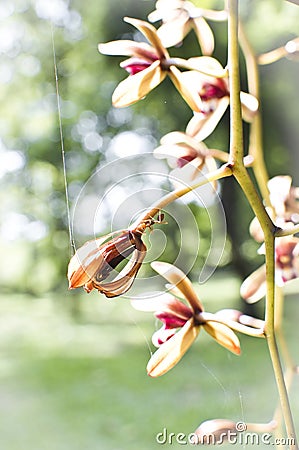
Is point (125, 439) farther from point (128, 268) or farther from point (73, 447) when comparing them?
point (128, 268)

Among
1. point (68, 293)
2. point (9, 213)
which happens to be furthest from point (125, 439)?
point (9, 213)

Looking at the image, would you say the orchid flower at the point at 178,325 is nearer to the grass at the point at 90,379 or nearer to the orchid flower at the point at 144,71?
the orchid flower at the point at 144,71

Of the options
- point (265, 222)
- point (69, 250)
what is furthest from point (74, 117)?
point (265, 222)

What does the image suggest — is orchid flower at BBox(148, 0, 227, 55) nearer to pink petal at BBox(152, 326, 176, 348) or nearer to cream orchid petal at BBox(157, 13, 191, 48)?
cream orchid petal at BBox(157, 13, 191, 48)

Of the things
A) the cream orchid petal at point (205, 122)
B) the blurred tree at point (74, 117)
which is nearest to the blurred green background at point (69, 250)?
the blurred tree at point (74, 117)

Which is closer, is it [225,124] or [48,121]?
[225,124]

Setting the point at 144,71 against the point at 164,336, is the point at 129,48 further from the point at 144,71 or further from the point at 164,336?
the point at 164,336

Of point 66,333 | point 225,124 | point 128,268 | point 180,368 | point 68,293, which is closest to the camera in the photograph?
point 128,268

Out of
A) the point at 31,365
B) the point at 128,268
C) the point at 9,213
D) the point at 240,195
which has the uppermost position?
the point at 128,268
